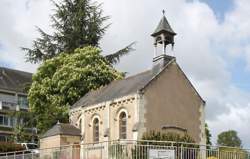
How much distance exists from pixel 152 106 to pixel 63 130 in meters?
8.82

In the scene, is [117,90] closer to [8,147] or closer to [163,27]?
[163,27]

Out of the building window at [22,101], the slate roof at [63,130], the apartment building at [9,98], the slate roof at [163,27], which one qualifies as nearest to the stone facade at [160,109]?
the slate roof at [63,130]

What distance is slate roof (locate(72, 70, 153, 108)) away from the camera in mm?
42625

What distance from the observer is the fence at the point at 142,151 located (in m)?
28.2

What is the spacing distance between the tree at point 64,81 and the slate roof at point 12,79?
25389 millimetres

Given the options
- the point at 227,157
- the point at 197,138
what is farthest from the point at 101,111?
the point at 227,157

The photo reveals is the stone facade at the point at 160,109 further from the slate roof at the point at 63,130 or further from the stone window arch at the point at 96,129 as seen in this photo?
the slate roof at the point at 63,130

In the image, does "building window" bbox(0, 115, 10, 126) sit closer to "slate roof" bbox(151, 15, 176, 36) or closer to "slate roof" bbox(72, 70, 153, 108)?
"slate roof" bbox(72, 70, 153, 108)

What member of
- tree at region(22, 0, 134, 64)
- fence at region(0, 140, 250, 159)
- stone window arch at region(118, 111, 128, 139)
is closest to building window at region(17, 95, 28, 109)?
tree at region(22, 0, 134, 64)

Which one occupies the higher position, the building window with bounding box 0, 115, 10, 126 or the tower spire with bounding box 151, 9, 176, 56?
the tower spire with bounding box 151, 9, 176, 56

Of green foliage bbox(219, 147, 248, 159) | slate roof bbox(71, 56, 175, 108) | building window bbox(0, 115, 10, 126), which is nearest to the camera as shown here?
green foliage bbox(219, 147, 248, 159)

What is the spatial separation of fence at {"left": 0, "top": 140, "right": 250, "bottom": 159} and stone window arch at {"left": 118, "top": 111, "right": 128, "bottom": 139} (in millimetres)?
11399

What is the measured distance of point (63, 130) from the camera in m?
45.4

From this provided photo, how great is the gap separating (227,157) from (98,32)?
114ft
